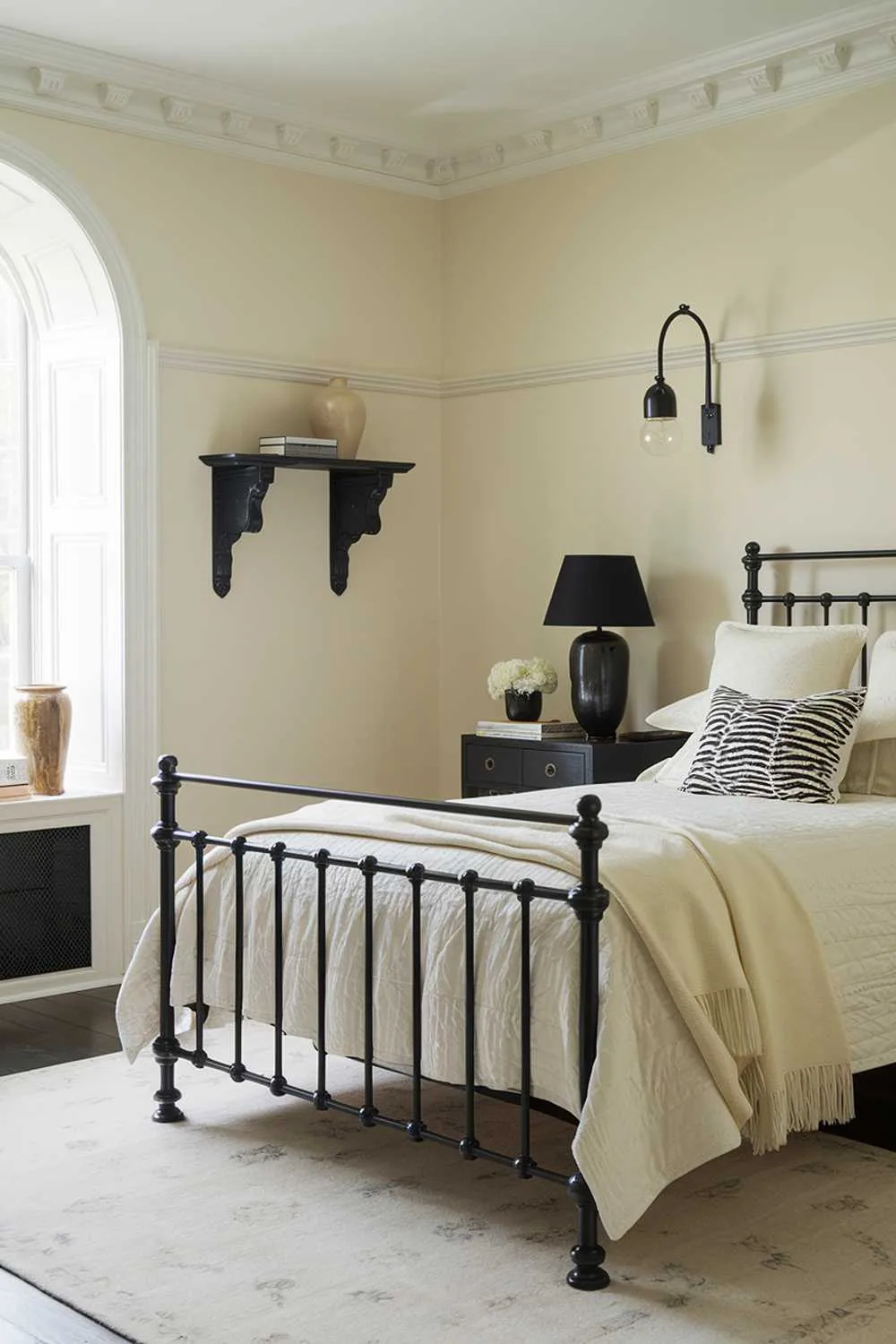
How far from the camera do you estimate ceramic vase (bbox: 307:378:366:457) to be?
541cm

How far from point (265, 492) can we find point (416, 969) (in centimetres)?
253

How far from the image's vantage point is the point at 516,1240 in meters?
2.90

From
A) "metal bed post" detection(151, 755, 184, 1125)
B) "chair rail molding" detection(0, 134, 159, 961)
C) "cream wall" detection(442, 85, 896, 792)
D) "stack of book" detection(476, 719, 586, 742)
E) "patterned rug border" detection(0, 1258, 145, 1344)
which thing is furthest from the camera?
"stack of book" detection(476, 719, 586, 742)

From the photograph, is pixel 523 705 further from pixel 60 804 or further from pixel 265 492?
pixel 60 804

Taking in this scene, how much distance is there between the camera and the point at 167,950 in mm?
3629

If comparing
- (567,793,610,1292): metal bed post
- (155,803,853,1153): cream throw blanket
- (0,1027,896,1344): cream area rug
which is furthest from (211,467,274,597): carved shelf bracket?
(567,793,610,1292): metal bed post

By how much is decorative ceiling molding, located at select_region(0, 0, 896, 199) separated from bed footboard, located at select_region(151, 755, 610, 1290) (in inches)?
93.9

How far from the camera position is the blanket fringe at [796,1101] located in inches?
116

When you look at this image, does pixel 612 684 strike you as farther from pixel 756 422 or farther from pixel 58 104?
pixel 58 104

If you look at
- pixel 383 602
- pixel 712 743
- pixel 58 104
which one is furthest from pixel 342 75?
pixel 712 743

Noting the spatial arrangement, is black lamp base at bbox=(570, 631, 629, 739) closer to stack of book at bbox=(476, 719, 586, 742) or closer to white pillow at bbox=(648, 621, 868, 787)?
stack of book at bbox=(476, 719, 586, 742)

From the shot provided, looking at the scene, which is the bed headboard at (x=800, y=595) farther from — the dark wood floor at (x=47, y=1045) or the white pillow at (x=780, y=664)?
the dark wood floor at (x=47, y=1045)

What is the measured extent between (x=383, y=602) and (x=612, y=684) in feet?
3.72

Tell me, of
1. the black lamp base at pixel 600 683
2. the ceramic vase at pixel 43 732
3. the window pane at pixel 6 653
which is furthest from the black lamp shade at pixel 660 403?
the window pane at pixel 6 653
